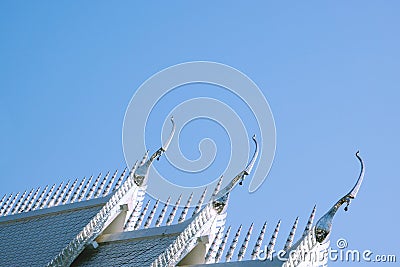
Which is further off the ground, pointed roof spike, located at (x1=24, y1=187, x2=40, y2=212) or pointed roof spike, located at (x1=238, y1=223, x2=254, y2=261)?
pointed roof spike, located at (x1=24, y1=187, x2=40, y2=212)

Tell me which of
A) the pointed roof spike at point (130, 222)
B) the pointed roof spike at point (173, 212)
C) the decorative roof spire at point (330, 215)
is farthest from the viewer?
the pointed roof spike at point (130, 222)

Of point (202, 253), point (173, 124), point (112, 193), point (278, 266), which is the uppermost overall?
point (173, 124)

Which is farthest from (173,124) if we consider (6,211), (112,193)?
(6,211)

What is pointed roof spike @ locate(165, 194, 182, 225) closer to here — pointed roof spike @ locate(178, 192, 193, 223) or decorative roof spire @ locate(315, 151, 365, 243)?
pointed roof spike @ locate(178, 192, 193, 223)

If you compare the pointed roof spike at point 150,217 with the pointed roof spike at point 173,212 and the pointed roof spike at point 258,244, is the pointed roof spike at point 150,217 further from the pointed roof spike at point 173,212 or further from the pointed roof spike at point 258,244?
the pointed roof spike at point 258,244

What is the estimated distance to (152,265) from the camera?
51.2 ft

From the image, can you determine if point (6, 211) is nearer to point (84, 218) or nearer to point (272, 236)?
point (84, 218)

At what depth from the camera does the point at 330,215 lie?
47.8 feet

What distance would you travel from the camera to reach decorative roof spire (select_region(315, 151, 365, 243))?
47.1ft

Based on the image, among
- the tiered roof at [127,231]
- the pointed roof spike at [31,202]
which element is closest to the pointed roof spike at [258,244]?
the tiered roof at [127,231]

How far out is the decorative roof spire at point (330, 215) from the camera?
566 inches

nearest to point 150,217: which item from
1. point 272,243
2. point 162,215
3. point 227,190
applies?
point 162,215

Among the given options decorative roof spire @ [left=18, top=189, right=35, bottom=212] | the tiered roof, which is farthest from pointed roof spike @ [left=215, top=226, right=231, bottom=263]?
decorative roof spire @ [left=18, top=189, right=35, bottom=212]

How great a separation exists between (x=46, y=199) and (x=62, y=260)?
3.33m
